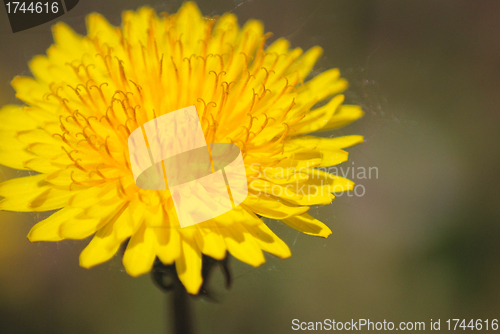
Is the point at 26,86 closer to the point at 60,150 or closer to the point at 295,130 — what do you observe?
the point at 60,150

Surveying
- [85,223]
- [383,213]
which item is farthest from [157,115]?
[383,213]

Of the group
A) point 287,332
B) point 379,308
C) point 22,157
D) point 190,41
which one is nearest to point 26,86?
point 22,157

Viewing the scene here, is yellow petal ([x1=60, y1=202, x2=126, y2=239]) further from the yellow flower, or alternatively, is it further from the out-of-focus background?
the out-of-focus background

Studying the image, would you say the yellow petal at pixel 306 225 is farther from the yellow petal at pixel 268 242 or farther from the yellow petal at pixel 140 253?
the yellow petal at pixel 140 253

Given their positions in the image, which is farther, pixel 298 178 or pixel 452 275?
pixel 452 275

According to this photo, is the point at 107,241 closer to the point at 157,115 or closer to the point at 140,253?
the point at 140,253
